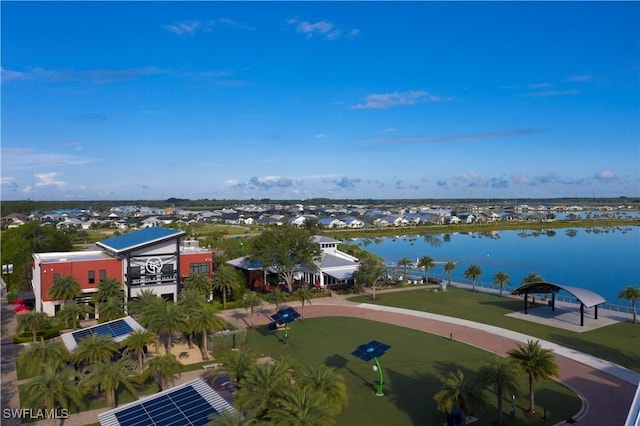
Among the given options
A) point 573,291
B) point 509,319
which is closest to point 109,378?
point 509,319

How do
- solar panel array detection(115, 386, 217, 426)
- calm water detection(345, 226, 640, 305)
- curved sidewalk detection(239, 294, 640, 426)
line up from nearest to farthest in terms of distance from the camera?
1. solar panel array detection(115, 386, 217, 426)
2. curved sidewalk detection(239, 294, 640, 426)
3. calm water detection(345, 226, 640, 305)

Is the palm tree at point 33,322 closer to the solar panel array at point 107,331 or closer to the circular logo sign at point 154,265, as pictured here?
the solar panel array at point 107,331

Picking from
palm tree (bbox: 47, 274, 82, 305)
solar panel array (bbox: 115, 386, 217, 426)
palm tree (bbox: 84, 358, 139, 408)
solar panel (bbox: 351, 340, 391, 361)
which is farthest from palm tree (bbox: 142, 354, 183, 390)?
palm tree (bbox: 47, 274, 82, 305)

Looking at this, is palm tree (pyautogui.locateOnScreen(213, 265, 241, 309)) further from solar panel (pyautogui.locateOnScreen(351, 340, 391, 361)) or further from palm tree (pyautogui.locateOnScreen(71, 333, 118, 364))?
solar panel (pyautogui.locateOnScreen(351, 340, 391, 361))

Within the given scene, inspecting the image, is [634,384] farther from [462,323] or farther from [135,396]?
[135,396]

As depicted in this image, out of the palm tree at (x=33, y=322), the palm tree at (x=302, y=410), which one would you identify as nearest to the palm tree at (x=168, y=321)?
the palm tree at (x=33, y=322)

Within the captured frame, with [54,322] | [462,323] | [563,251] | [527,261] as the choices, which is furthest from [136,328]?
[563,251]

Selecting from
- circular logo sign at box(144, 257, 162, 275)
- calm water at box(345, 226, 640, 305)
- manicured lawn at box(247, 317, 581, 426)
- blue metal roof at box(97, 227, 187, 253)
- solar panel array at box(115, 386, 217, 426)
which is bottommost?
calm water at box(345, 226, 640, 305)
